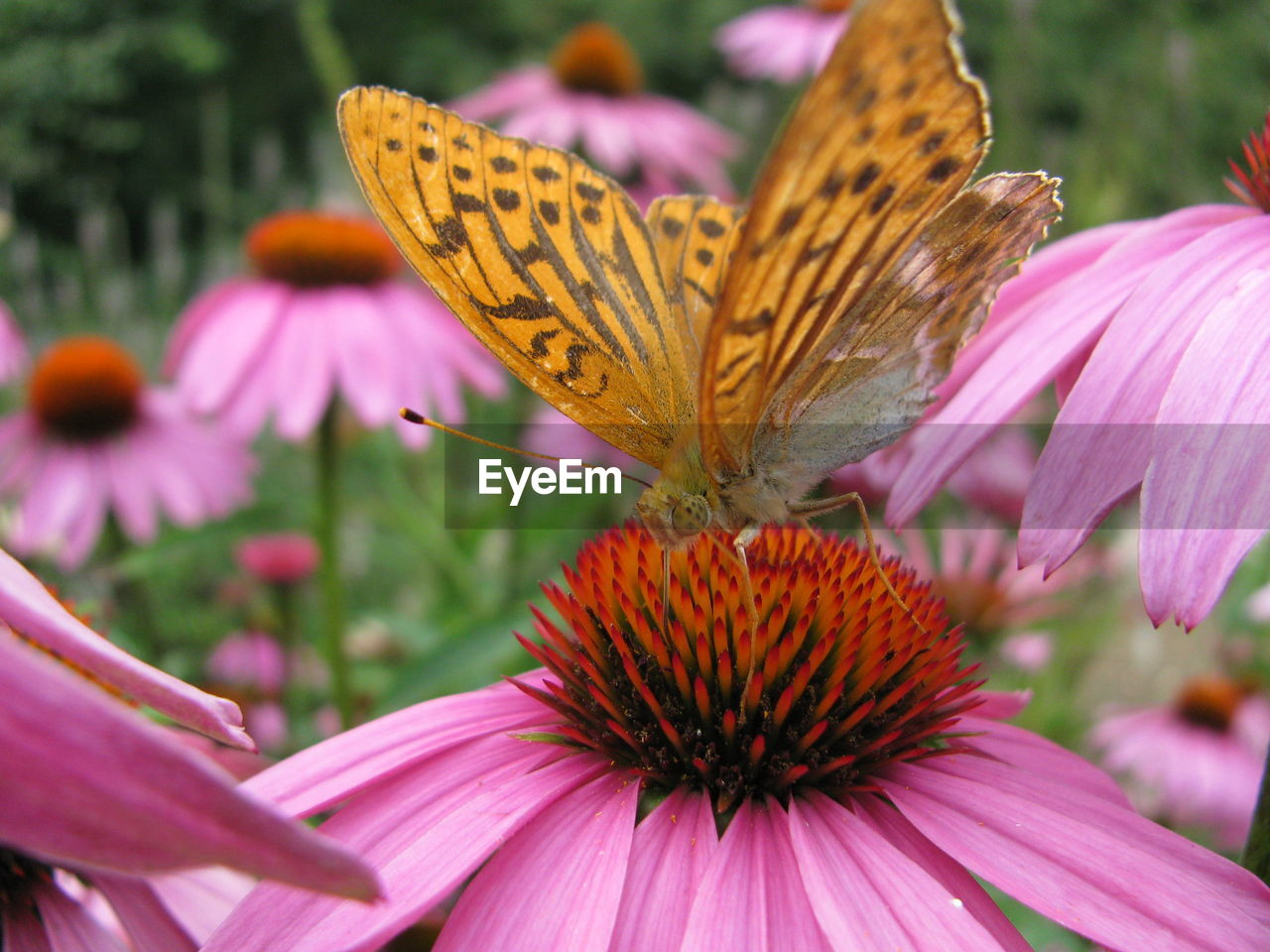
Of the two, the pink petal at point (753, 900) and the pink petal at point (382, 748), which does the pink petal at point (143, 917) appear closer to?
the pink petal at point (382, 748)

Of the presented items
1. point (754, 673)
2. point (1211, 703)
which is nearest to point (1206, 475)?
point (754, 673)

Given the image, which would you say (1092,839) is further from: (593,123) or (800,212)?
(593,123)

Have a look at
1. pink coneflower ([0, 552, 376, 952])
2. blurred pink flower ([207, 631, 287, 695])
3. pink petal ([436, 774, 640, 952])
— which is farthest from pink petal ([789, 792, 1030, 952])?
blurred pink flower ([207, 631, 287, 695])

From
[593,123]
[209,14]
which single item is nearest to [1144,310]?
[593,123]

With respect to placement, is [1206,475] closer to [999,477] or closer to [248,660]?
[999,477]

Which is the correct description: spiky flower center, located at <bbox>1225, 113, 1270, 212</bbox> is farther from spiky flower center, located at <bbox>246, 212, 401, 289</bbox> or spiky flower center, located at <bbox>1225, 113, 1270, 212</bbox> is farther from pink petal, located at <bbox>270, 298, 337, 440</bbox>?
spiky flower center, located at <bbox>246, 212, 401, 289</bbox>
